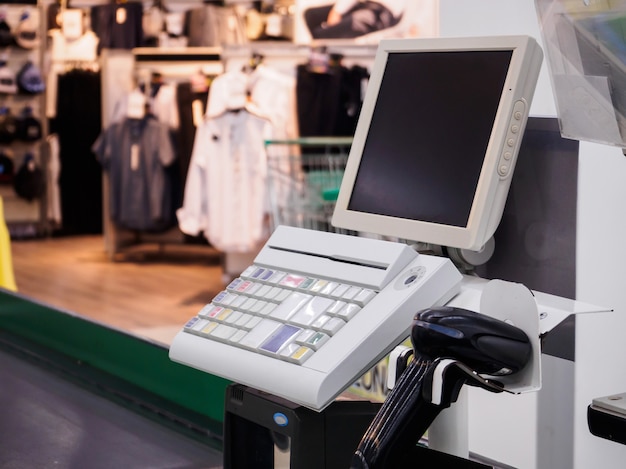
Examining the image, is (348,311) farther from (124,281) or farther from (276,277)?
(124,281)

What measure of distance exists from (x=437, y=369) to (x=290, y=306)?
0.87 ft

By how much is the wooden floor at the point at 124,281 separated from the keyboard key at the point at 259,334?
10.5 ft

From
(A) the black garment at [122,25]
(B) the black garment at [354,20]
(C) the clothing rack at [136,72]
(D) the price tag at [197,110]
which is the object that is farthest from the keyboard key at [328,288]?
(A) the black garment at [122,25]

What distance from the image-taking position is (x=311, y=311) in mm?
1215

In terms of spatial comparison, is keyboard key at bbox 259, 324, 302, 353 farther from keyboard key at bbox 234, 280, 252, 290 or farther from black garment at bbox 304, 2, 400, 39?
black garment at bbox 304, 2, 400, 39

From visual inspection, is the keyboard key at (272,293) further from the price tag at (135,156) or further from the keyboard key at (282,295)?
the price tag at (135,156)

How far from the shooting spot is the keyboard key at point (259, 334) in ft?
3.97

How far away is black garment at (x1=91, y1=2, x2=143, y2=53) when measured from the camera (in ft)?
27.5

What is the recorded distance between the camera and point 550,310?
111 centimetres

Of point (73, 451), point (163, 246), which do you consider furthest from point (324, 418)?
point (163, 246)

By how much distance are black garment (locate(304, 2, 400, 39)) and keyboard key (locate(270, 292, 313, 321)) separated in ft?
16.2

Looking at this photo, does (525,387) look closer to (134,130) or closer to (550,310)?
(550,310)

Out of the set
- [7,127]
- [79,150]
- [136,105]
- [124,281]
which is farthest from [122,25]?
[124,281]

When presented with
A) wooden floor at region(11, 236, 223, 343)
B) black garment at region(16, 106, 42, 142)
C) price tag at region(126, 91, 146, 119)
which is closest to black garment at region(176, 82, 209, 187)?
price tag at region(126, 91, 146, 119)
